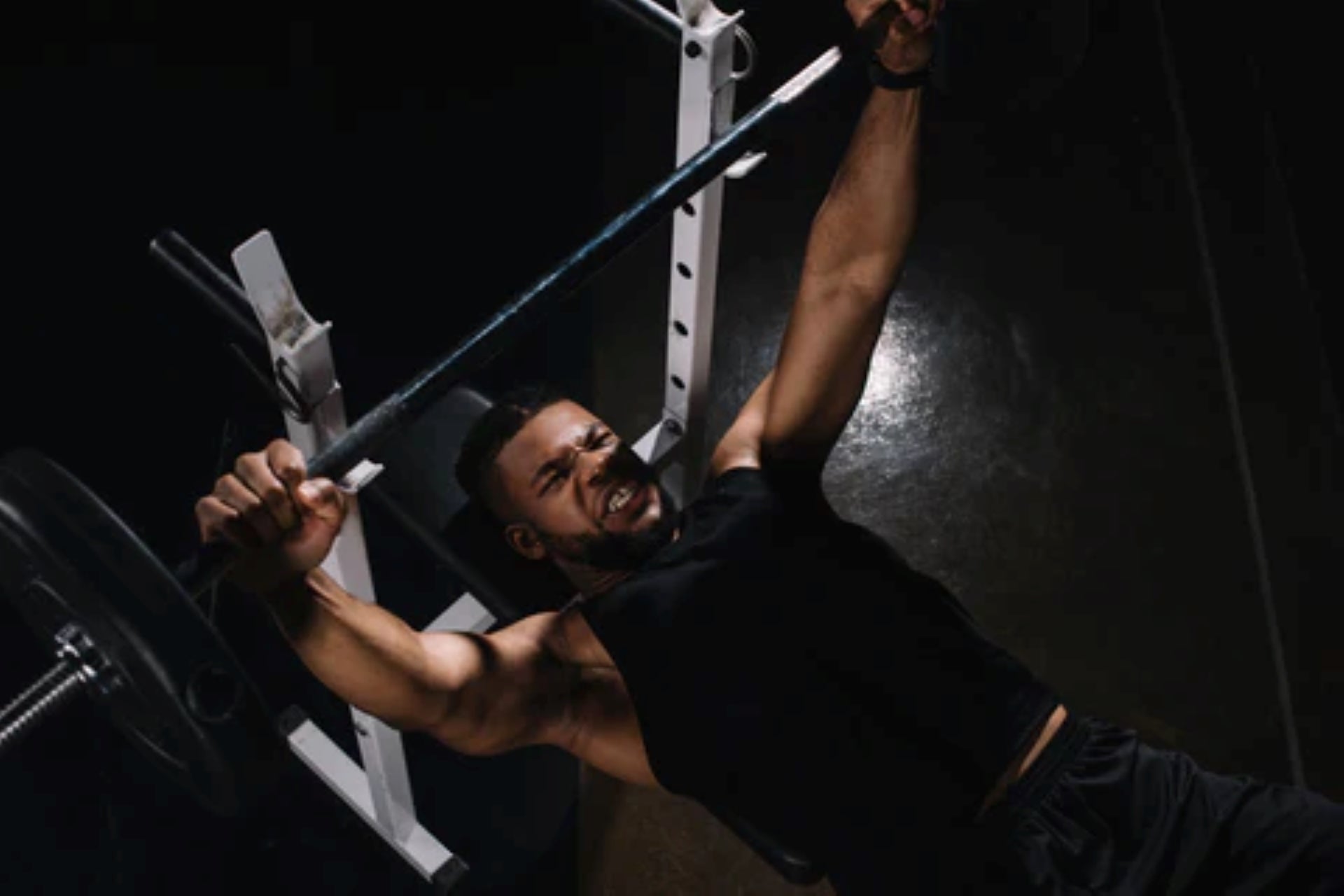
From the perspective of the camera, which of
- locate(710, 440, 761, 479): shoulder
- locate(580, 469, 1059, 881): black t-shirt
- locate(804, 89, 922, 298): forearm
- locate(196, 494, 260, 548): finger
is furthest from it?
locate(710, 440, 761, 479): shoulder

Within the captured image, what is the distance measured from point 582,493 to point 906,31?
32.8 inches

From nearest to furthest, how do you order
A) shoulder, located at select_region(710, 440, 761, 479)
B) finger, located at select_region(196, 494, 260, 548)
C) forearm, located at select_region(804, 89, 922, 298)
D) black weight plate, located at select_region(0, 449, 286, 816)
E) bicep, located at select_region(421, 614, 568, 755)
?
black weight plate, located at select_region(0, 449, 286, 816), finger, located at select_region(196, 494, 260, 548), bicep, located at select_region(421, 614, 568, 755), forearm, located at select_region(804, 89, 922, 298), shoulder, located at select_region(710, 440, 761, 479)

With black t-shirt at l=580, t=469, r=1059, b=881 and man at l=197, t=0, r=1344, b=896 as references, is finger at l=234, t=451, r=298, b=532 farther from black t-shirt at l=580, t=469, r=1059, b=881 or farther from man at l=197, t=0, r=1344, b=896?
black t-shirt at l=580, t=469, r=1059, b=881

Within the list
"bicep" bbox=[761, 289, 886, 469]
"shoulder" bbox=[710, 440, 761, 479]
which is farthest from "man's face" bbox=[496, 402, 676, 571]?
"bicep" bbox=[761, 289, 886, 469]

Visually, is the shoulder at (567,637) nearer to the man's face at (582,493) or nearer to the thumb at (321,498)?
the man's face at (582,493)

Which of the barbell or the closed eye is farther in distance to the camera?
the closed eye

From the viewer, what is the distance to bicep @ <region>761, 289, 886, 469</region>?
2.29m

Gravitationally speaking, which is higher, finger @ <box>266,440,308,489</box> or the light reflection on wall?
finger @ <box>266,440,308,489</box>

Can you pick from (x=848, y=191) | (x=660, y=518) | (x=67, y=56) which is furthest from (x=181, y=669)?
(x=67, y=56)

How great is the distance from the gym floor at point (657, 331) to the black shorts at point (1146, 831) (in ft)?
2.09

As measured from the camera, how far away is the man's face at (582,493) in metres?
2.32

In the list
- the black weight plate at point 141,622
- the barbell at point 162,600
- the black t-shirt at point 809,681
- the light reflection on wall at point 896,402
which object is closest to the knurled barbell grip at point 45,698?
the barbell at point 162,600

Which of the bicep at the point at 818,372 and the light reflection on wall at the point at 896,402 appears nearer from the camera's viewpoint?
the bicep at the point at 818,372

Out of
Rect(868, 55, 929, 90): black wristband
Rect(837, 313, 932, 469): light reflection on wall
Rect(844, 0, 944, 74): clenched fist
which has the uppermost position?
Rect(844, 0, 944, 74): clenched fist
